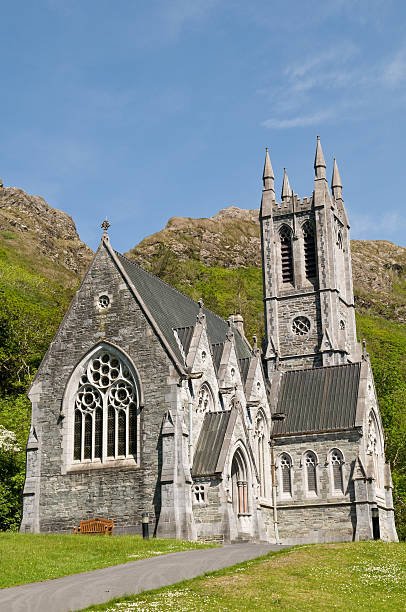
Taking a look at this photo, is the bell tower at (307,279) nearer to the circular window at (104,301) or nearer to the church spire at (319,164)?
the church spire at (319,164)

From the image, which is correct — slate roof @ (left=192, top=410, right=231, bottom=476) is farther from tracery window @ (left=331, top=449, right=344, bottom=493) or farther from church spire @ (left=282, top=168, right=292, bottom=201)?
church spire @ (left=282, top=168, right=292, bottom=201)

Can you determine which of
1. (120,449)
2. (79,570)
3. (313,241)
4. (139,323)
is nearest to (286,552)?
(79,570)

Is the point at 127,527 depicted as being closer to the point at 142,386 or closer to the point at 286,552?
the point at 142,386

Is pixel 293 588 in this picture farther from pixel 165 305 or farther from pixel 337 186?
pixel 337 186

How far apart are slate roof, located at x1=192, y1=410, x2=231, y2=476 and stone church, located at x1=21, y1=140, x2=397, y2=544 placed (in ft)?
0.21

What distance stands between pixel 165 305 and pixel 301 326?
16621 millimetres

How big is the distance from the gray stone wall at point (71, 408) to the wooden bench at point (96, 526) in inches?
11.0

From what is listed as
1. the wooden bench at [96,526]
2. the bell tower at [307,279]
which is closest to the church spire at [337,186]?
the bell tower at [307,279]

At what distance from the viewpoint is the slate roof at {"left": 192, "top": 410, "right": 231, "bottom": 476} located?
108 feet

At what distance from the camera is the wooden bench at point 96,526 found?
3186cm

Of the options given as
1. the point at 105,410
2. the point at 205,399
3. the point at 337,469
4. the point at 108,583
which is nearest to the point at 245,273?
the point at 337,469

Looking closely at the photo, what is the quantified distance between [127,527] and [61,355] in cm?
834

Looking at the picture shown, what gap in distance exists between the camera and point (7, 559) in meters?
22.0

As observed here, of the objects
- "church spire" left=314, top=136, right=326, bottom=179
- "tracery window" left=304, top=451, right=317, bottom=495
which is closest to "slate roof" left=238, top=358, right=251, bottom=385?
"tracery window" left=304, top=451, right=317, bottom=495
